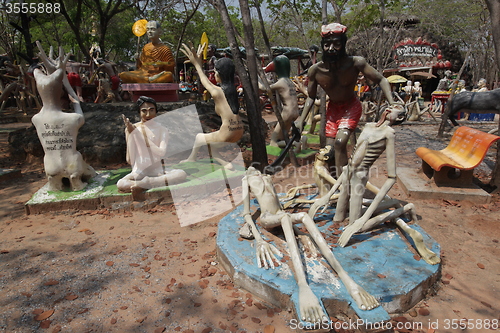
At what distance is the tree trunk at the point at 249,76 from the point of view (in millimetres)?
5523

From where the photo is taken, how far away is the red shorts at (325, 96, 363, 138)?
3.93 meters

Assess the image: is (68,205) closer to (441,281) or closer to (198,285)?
(198,285)

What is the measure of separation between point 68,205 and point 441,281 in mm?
5010

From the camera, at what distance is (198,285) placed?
288cm

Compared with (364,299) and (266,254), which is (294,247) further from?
(364,299)

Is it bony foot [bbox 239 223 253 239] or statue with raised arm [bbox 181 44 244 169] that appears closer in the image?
bony foot [bbox 239 223 253 239]

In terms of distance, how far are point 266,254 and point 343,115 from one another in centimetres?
223

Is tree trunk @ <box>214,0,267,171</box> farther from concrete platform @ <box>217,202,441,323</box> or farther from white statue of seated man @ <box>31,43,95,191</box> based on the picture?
white statue of seated man @ <box>31,43,95,191</box>

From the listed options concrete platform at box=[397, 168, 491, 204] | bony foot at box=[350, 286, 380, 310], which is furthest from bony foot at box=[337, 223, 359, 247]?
concrete platform at box=[397, 168, 491, 204]

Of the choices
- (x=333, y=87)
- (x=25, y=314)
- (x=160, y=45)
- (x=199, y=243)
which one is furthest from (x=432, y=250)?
(x=160, y=45)

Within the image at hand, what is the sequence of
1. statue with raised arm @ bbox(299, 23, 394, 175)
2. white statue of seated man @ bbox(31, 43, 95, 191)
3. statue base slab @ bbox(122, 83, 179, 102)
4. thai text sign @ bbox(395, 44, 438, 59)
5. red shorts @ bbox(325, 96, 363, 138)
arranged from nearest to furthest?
statue with raised arm @ bbox(299, 23, 394, 175) → red shorts @ bbox(325, 96, 363, 138) → white statue of seated man @ bbox(31, 43, 95, 191) → statue base slab @ bbox(122, 83, 179, 102) → thai text sign @ bbox(395, 44, 438, 59)

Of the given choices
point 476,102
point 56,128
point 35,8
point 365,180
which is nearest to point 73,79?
point 56,128

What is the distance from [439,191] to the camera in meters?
4.86

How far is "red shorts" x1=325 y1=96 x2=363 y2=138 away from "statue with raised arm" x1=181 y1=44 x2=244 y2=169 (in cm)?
191
